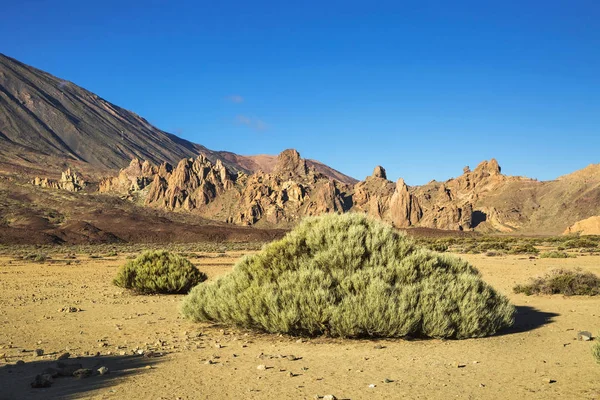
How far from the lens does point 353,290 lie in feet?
31.0

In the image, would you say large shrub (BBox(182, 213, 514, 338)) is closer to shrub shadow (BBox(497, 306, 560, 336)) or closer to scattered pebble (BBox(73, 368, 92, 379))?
shrub shadow (BBox(497, 306, 560, 336))

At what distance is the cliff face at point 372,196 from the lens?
4087 inches

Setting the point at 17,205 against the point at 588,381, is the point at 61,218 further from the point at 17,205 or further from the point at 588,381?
the point at 588,381

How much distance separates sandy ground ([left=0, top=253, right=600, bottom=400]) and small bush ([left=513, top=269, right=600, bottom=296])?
9.20 feet

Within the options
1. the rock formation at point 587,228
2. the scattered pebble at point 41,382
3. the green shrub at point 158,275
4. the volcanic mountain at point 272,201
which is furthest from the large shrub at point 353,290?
the rock formation at point 587,228

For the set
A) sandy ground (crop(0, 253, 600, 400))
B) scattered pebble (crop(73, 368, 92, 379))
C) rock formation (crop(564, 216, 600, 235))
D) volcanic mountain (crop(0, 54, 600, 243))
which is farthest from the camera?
volcanic mountain (crop(0, 54, 600, 243))

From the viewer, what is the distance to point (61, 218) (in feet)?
284

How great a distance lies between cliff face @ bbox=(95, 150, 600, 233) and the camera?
104m

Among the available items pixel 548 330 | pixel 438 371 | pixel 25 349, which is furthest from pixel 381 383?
pixel 25 349

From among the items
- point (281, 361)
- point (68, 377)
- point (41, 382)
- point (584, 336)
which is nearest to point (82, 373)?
point (68, 377)

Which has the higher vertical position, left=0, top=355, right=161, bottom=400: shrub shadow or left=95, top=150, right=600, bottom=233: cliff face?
left=95, top=150, right=600, bottom=233: cliff face

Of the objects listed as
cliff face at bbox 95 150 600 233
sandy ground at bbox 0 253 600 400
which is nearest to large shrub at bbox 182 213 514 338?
sandy ground at bbox 0 253 600 400

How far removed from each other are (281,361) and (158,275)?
10263 mm

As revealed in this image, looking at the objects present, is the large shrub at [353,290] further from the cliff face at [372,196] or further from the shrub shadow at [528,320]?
the cliff face at [372,196]
